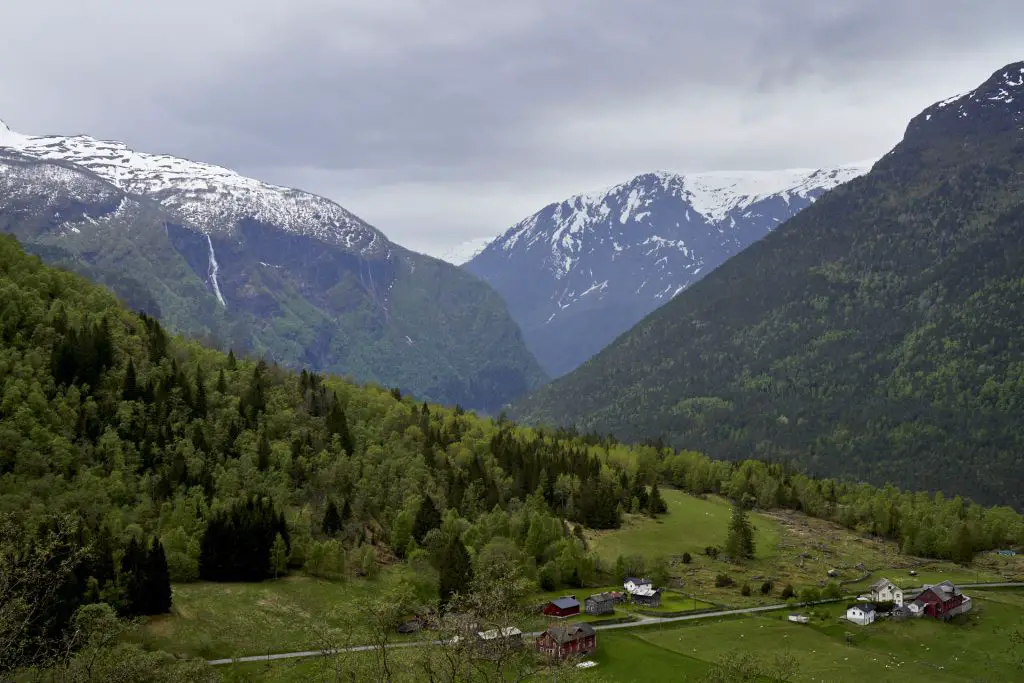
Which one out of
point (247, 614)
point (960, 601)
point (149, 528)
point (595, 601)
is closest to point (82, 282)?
point (149, 528)

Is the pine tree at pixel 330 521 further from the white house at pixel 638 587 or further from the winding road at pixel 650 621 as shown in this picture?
the white house at pixel 638 587

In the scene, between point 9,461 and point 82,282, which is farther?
point 82,282

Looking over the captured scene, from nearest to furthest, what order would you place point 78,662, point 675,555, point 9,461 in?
point 78,662 → point 9,461 → point 675,555

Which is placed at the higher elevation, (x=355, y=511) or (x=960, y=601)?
(x=355, y=511)

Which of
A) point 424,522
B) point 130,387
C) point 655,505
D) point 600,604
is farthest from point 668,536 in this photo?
point 130,387

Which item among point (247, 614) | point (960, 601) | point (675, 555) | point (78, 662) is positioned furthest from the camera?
point (675, 555)

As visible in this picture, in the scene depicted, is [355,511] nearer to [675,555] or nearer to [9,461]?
[9,461]

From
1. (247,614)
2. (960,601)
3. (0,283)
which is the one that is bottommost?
(960,601)
